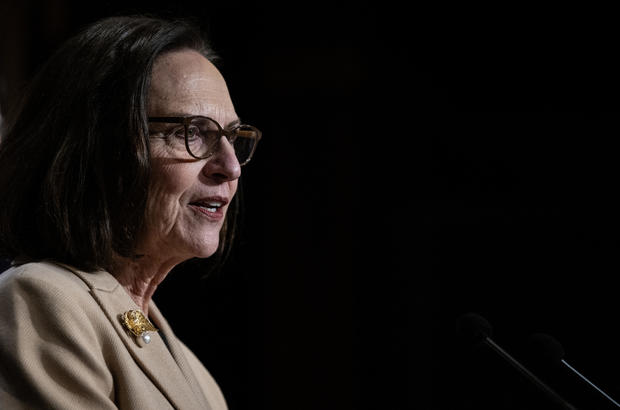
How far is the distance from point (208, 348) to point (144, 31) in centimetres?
251

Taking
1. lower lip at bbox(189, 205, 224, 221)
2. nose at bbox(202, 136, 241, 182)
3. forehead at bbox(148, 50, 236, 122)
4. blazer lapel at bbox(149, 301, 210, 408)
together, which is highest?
forehead at bbox(148, 50, 236, 122)

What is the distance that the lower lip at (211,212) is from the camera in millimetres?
1442

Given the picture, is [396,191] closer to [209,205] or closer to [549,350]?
[209,205]

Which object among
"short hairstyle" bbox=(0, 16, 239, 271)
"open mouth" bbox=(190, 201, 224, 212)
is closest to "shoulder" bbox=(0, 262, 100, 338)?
"short hairstyle" bbox=(0, 16, 239, 271)

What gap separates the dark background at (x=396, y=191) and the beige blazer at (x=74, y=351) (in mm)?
1989

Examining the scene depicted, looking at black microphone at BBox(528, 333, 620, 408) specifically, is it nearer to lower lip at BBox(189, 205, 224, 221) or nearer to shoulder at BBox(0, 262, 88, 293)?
lower lip at BBox(189, 205, 224, 221)

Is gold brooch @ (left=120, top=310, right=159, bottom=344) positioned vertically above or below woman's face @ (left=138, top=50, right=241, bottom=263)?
below

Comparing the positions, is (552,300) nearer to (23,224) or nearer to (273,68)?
(273,68)

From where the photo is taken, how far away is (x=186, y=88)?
141cm

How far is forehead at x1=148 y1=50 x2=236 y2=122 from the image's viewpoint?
1.38 m

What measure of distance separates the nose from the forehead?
69 millimetres

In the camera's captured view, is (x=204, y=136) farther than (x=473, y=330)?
Yes

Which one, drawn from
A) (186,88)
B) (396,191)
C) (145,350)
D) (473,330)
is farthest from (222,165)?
(396,191)

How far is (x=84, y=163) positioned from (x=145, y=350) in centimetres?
38
